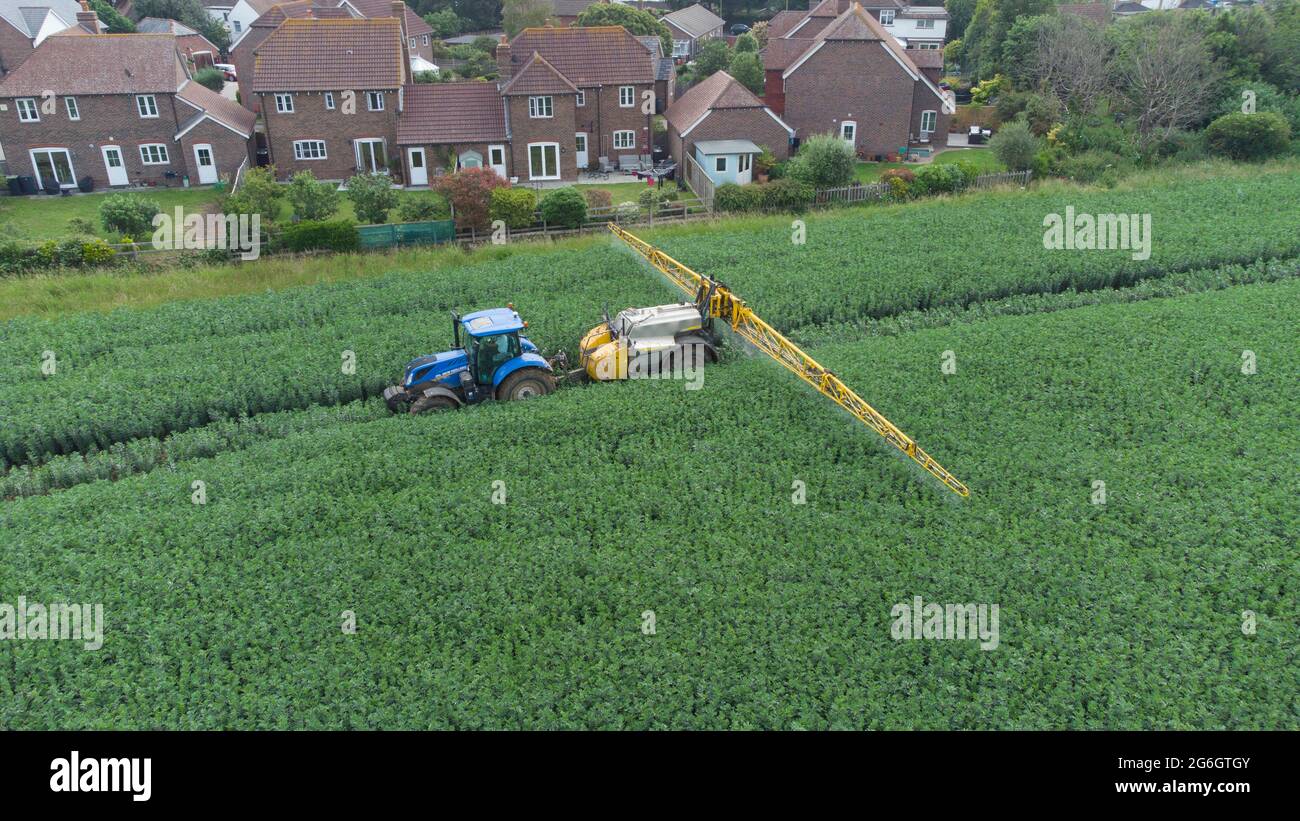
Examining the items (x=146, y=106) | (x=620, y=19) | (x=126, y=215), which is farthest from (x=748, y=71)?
(x=126, y=215)

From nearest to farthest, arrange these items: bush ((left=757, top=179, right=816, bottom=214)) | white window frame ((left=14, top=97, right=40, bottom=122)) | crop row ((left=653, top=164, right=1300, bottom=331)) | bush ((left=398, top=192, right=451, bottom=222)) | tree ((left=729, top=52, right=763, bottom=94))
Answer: crop row ((left=653, top=164, right=1300, bottom=331)), bush ((left=398, top=192, right=451, bottom=222)), bush ((left=757, top=179, right=816, bottom=214)), white window frame ((left=14, top=97, right=40, bottom=122)), tree ((left=729, top=52, right=763, bottom=94))

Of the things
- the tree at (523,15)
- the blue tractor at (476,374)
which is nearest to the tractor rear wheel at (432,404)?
the blue tractor at (476,374)

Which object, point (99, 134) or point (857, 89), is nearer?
point (99, 134)

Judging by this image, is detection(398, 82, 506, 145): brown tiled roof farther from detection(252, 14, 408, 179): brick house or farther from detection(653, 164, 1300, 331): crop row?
detection(653, 164, 1300, 331): crop row

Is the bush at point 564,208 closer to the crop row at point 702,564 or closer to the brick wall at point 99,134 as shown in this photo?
the crop row at point 702,564

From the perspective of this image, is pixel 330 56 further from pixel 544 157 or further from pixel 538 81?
pixel 544 157

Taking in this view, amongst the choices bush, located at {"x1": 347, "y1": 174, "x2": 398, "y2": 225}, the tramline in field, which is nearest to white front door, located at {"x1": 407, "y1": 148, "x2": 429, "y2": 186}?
bush, located at {"x1": 347, "y1": 174, "x2": 398, "y2": 225}

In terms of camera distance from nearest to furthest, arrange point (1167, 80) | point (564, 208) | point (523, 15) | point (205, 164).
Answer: point (564, 208)
point (205, 164)
point (1167, 80)
point (523, 15)
